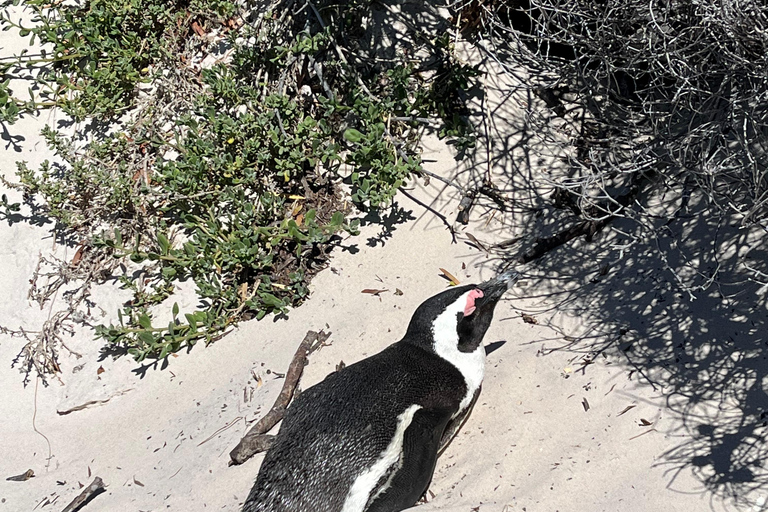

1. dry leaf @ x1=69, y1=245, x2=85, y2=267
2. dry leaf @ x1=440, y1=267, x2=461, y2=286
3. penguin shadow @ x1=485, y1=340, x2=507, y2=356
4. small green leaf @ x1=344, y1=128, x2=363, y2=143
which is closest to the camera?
penguin shadow @ x1=485, y1=340, x2=507, y2=356

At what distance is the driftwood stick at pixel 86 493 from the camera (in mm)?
2730

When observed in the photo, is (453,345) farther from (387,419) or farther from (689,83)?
(689,83)

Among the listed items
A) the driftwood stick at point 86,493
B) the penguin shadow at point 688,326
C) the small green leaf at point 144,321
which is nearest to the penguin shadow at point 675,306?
the penguin shadow at point 688,326

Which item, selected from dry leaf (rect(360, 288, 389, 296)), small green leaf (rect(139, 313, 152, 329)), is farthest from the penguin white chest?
small green leaf (rect(139, 313, 152, 329))

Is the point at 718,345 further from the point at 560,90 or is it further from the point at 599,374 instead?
the point at 560,90

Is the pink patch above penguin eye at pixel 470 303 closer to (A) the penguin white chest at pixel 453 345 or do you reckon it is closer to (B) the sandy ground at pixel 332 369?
(A) the penguin white chest at pixel 453 345

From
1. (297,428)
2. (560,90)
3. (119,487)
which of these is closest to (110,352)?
(119,487)

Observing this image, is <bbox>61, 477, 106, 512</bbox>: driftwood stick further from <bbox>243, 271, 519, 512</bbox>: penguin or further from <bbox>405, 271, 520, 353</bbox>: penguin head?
<bbox>405, 271, 520, 353</bbox>: penguin head

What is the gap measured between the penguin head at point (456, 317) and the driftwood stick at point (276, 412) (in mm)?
498

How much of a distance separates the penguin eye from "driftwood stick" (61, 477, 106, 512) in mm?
1529

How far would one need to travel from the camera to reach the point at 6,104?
3.80 m

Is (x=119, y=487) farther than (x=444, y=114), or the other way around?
(x=444, y=114)

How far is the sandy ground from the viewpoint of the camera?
2.42 m

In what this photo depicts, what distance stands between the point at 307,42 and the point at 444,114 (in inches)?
29.2
